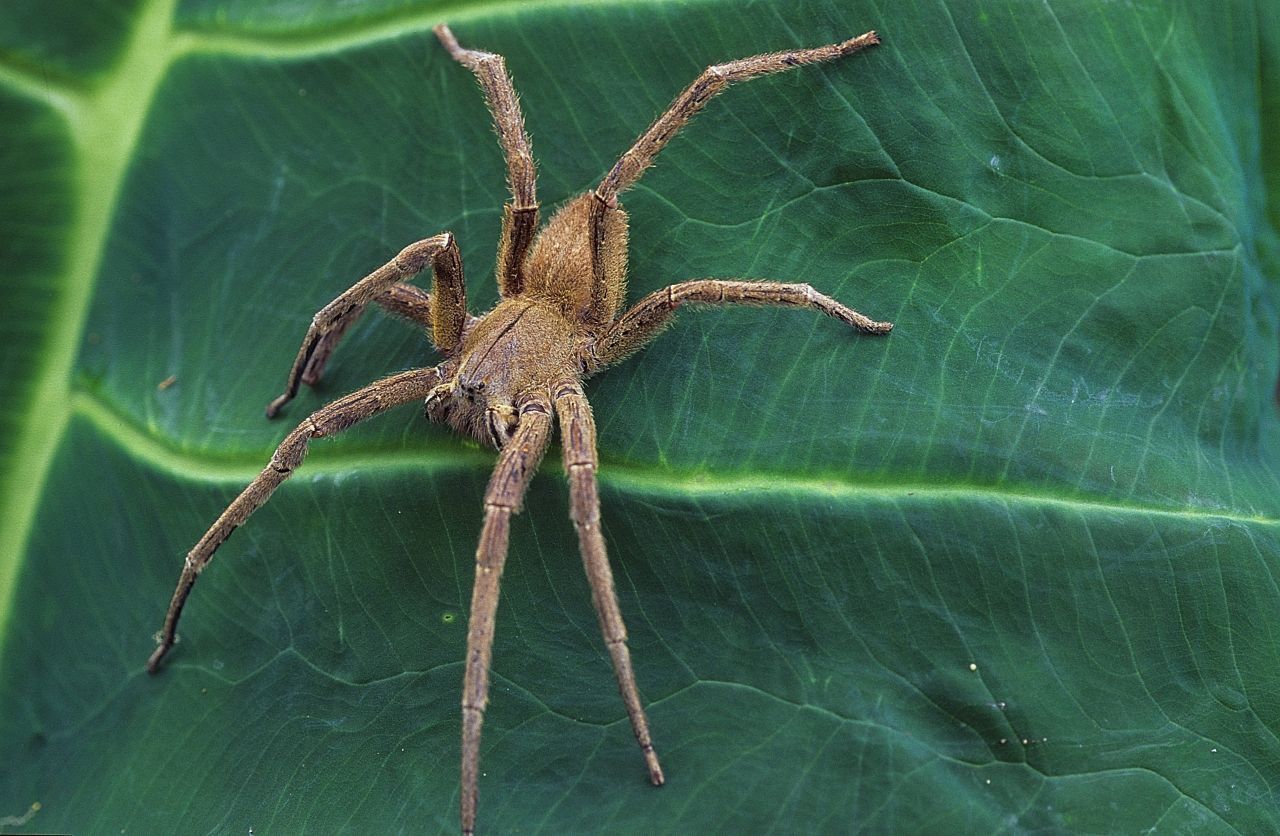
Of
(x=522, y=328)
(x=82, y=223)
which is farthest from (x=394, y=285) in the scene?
(x=82, y=223)

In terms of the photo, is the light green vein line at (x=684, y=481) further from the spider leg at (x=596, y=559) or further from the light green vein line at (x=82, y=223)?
the light green vein line at (x=82, y=223)

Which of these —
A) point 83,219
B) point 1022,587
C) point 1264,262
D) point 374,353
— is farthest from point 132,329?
point 1264,262

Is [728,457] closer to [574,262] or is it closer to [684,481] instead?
[684,481]

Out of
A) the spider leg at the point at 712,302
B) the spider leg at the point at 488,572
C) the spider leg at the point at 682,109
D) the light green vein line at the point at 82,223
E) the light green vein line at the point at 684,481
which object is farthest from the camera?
the light green vein line at the point at 82,223

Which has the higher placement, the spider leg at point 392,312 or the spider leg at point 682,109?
the spider leg at point 682,109

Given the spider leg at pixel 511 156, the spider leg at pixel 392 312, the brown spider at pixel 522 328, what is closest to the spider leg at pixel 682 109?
the brown spider at pixel 522 328

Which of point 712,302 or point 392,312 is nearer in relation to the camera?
point 712,302

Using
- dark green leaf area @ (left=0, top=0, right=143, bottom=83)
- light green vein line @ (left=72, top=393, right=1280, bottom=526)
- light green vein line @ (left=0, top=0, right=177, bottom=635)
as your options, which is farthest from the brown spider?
dark green leaf area @ (left=0, top=0, right=143, bottom=83)
